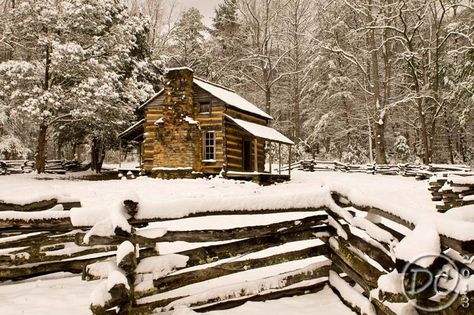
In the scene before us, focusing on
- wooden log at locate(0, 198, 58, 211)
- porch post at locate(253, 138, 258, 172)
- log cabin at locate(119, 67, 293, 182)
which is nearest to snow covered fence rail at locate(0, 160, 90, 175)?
log cabin at locate(119, 67, 293, 182)

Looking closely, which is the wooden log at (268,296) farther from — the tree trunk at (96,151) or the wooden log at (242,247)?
the tree trunk at (96,151)

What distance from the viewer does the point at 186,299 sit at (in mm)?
4387

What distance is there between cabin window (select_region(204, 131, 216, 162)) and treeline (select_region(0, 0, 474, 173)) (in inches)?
242

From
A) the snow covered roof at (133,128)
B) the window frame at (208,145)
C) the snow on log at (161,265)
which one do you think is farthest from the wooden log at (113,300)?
the snow covered roof at (133,128)

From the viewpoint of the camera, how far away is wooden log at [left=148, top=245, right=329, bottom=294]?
4.22 metres

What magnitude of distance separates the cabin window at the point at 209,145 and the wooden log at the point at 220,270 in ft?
57.0

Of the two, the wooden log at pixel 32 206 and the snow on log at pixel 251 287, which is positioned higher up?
the wooden log at pixel 32 206

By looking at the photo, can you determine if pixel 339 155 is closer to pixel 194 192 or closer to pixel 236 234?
pixel 194 192

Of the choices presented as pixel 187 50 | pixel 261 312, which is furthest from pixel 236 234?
pixel 187 50

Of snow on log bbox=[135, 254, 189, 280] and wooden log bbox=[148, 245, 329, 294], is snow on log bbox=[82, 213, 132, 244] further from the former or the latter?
wooden log bbox=[148, 245, 329, 294]

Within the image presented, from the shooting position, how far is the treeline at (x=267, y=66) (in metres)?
22.4

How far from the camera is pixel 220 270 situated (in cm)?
452

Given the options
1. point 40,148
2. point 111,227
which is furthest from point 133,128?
point 111,227

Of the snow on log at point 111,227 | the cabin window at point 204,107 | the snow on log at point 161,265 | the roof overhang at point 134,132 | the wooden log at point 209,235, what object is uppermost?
the cabin window at point 204,107
